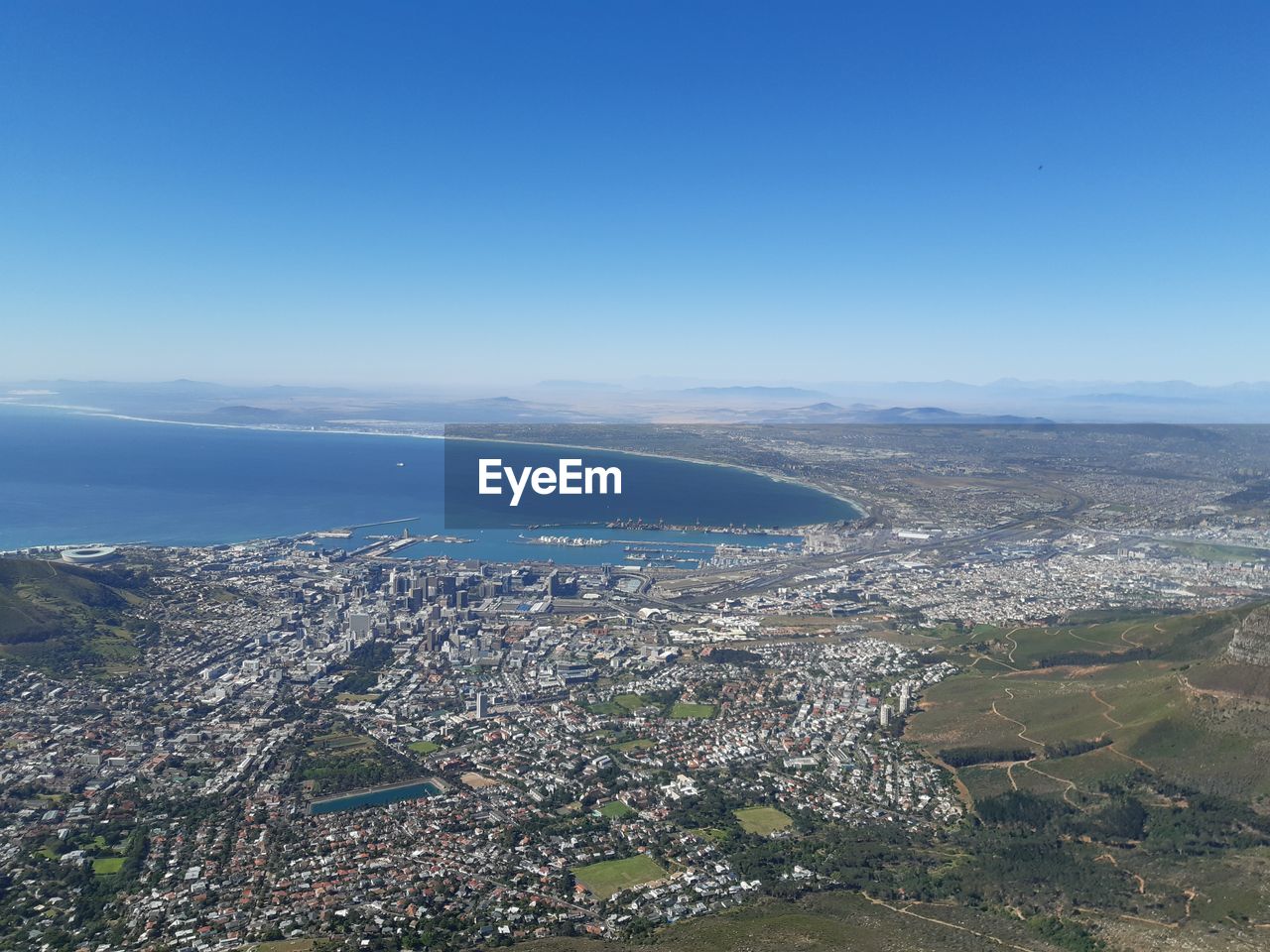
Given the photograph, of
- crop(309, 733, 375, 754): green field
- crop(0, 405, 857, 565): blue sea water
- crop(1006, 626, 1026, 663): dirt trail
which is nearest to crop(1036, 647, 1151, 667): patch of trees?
crop(1006, 626, 1026, 663): dirt trail

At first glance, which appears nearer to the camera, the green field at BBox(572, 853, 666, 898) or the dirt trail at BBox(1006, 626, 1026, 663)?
the green field at BBox(572, 853, 666, 898)

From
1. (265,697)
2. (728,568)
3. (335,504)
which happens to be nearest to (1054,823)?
(265,697)

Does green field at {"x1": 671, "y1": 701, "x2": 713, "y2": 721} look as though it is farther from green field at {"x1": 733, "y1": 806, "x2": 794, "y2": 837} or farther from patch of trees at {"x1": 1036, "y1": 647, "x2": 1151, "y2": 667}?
patch of trees at {"x1": 1036, "y1": 647, "x2": 1151, "y2": 667}

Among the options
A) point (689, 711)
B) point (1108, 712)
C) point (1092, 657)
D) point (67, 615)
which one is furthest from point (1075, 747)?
point (67, 615)

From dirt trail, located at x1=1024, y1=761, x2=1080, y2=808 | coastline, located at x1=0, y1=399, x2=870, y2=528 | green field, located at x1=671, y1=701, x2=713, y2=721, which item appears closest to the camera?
dirt trail, located at x1=1024, y1=761, x2=1080, y2=808

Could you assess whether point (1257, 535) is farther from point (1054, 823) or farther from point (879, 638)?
point (1054, 823)

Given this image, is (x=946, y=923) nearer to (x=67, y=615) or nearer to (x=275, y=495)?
(x=67, y=615)

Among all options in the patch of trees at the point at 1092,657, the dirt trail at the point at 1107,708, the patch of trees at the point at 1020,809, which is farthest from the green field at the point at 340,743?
the patch of trees at the point at 1092,657
